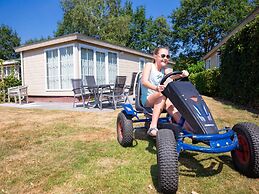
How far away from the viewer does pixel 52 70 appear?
1074cm

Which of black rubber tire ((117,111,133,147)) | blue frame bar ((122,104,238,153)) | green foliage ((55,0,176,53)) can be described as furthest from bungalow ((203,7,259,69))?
green foliage ((55,0,176,53))

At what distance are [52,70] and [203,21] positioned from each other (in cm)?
2583

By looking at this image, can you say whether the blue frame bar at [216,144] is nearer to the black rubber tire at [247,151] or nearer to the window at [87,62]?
the black rubber tire at [247,151]

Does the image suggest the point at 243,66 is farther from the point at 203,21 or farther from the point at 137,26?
the point at 137,26

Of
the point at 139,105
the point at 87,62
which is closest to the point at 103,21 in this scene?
the point at 87,62

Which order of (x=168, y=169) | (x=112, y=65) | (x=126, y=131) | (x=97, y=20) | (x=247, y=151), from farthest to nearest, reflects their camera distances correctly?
1. (x=97, y=20)
2. (x=112, y=65)
3. (x=126, y=131)
4. (x=247, y=151)
5. (x=168, y=169)

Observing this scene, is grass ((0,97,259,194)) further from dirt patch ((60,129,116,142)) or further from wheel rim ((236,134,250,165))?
wheel rim ((236,134,250,165))

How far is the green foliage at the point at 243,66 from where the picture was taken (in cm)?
621

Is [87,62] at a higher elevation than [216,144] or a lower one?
higher

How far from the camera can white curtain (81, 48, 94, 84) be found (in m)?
10.2

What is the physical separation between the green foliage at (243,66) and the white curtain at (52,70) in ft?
23.7

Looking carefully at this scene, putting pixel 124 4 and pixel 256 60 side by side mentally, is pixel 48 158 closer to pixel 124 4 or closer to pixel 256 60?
pixel 256 60

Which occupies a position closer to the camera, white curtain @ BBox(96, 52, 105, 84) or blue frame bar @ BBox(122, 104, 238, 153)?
blue frame bar @ BBox(122, 104, 238, 153)

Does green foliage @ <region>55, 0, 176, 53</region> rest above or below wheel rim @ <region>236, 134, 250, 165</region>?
above
